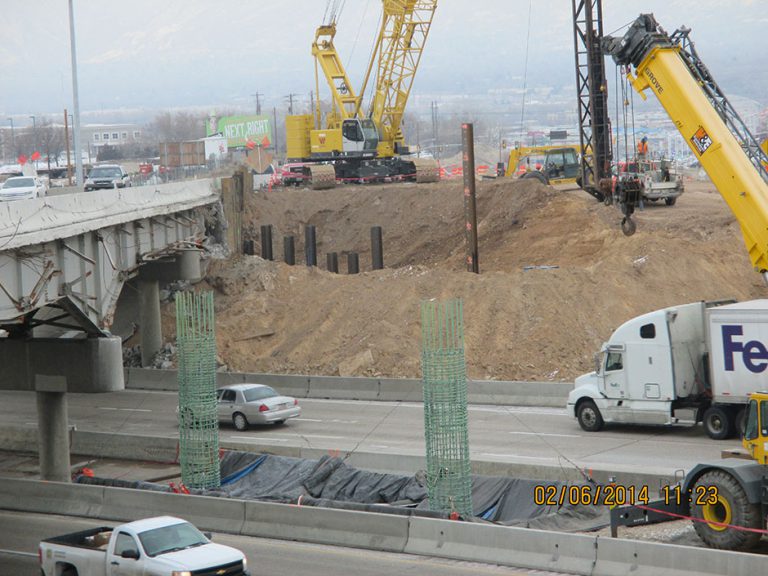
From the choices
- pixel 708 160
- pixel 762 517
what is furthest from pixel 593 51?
pixel 762 517

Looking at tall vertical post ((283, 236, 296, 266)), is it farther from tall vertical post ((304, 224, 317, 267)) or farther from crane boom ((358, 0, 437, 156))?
crane boom ((358, 0, 437, 156))

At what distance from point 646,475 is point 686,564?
5413 mm

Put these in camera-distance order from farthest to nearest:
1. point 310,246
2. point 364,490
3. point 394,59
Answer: point 394,59 → point 310,246 → point 364,490

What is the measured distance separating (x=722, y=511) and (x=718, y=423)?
31.8ft

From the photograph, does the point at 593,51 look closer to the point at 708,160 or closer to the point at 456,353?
A: the point at 708,160

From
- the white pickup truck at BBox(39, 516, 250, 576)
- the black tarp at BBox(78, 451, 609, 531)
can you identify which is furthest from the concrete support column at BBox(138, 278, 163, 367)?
the white pickup truck at BBox(39, 516, 250, 576)

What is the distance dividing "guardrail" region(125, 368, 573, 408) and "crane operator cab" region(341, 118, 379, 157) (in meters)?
30.2

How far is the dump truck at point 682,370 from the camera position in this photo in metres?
25.2

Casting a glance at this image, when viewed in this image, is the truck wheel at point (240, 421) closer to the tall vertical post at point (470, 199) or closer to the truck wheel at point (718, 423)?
the truck wheel at point (718, 423)

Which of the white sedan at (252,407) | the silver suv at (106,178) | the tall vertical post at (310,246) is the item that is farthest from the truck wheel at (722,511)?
the silver suv at (106,178)

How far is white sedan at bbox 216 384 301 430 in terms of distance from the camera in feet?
108

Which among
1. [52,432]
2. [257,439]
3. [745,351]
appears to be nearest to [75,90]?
[52,432]

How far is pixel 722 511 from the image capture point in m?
Answer: 17.1

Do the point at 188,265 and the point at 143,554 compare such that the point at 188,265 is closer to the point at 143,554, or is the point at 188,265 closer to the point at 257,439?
the point at 257,439
